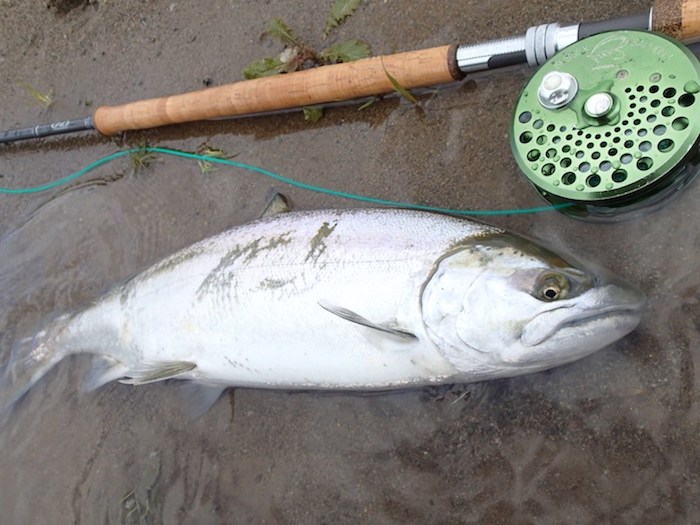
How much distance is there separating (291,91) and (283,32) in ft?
1.43

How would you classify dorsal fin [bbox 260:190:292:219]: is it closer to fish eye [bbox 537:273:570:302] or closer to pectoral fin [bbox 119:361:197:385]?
pectoral fin [bbox 119:361:197:385]

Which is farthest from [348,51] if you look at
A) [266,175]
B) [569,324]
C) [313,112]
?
[569,324]

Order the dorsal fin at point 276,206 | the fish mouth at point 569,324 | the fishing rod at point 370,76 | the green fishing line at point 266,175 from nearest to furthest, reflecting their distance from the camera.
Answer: the fish mouth at point 569,324
the fishing rod at point 370,76
the green fishing line at point 266,175
the dorsal fin at point 276,206

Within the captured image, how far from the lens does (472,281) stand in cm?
218

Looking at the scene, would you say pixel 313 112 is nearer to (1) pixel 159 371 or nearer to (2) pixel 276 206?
(2) pixel 276 206

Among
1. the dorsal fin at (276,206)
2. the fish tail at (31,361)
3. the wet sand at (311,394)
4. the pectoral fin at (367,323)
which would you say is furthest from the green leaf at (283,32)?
the fish tail at (31,361)

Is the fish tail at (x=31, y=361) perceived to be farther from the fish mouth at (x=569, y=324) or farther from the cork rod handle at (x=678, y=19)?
the cork rod handle at (x=678, y=19)

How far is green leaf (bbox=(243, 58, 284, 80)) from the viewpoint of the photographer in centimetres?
315

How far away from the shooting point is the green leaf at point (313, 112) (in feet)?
9.87

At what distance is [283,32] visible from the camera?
3.14m

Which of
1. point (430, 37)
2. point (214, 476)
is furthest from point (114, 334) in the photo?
point (430, 37)

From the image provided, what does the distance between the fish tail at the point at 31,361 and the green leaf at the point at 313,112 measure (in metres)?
1.54

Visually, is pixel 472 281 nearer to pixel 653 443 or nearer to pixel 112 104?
pixel 653 443

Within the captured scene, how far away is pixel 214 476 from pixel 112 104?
86.2 inches
